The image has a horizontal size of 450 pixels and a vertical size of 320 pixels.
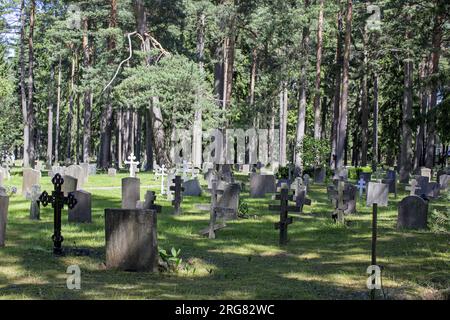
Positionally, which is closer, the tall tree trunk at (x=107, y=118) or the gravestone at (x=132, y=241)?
the gravestone at (x=132, y=241)

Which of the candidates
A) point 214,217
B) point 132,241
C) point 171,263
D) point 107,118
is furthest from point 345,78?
point 132,241

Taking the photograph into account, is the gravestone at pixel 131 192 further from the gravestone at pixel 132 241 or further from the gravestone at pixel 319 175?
the gravestone at pixel 319 175

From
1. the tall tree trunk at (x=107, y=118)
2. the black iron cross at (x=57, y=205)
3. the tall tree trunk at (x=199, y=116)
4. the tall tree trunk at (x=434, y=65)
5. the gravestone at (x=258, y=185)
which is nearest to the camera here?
the black iron cross at (x=57, y=205)

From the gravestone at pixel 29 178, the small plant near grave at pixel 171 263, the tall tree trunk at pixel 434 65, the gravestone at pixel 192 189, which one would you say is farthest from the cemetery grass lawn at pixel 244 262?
the gravestone at pixel 192 189

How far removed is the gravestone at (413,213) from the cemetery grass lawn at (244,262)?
55 cm

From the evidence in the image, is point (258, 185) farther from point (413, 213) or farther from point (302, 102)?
point (302, 102)

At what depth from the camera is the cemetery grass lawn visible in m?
8.69

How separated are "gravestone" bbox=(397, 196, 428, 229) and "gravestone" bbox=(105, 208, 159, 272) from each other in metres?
8.28

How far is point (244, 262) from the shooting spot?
11812mm

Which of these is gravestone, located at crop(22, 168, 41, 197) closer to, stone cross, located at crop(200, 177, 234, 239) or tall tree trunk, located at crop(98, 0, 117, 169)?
stone cross, located at crop(200, 177, 234, 239)

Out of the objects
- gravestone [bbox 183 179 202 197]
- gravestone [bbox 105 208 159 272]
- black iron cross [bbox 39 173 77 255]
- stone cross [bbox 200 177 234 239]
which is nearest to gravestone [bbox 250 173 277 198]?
gravestone [bbox 183 179 202 197]

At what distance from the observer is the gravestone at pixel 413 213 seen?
16.4 m

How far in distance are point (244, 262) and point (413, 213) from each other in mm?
6382

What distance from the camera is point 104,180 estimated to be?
A: 34.0m
